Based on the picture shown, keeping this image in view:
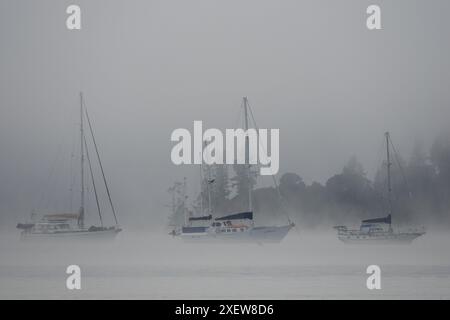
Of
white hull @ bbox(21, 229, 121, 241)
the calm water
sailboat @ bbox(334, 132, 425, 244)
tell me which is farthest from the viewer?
white hull @ bbox(21, 229, 121, 241)

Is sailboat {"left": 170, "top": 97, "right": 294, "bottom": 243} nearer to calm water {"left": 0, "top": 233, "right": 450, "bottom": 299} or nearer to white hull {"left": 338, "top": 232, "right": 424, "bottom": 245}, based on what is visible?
calm water {"left": 0, "top": 233, "right": 450, "bottom": 299}

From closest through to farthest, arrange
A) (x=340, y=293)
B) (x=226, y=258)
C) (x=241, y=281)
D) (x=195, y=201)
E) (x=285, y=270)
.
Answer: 1. (x=340, y=293)
2. (x=241, y=281)
3. (x=285, y=270)
4. (x=226, y=258)
5. (x=195, y=201)

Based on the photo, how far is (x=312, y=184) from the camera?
162 ft

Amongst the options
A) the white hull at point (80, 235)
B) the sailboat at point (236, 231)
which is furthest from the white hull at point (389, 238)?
the white hull at point (80, 235)

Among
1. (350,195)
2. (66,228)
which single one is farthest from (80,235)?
(350,195)

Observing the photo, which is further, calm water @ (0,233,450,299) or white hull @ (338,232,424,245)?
white hull @ (338,232,424,245)

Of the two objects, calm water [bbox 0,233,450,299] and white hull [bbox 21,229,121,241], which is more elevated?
white hull [bbox 21,229,121,241]

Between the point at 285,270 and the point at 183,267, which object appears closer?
the point at 285,270

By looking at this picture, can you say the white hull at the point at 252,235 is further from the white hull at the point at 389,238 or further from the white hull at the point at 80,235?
the white hull at the point at 80,235

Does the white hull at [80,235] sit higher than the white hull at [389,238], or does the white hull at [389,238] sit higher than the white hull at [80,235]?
the white hull at [80,235]

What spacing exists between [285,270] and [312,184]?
899 inches

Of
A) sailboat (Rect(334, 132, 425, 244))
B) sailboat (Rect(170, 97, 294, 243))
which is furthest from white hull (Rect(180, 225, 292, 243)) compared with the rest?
sailboat (Rect(334, 132, 425, 244))
